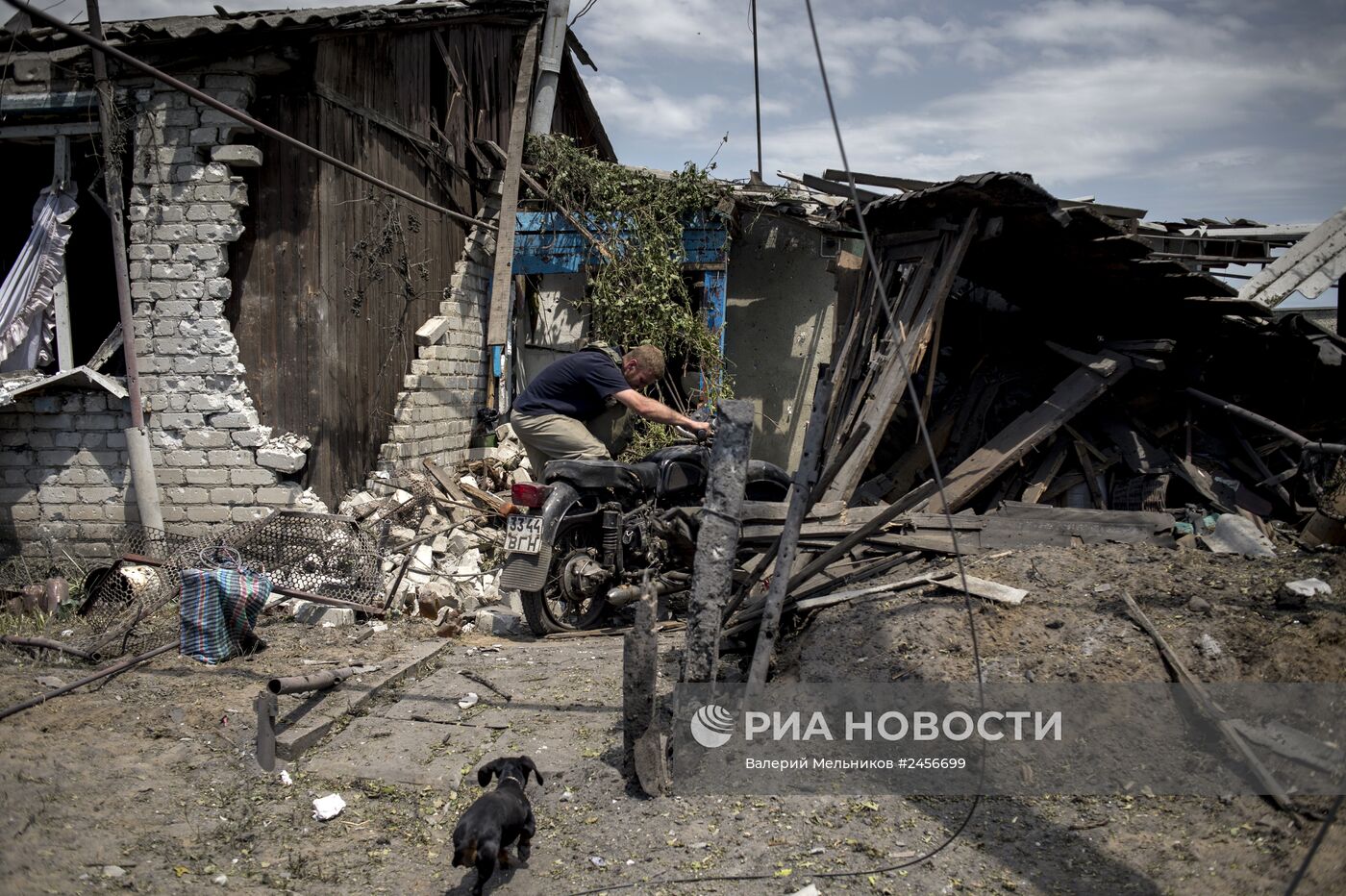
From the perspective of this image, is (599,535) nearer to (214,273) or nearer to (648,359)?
(648,359)

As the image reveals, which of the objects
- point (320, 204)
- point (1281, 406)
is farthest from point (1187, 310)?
point (320, 204)

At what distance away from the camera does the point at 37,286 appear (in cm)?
716

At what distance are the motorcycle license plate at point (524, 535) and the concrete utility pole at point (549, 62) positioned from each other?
21.9 feet

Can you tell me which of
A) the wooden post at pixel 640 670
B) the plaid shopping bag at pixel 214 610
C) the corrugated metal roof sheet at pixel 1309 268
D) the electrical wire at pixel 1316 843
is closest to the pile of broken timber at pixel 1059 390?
the corrugated metal roof sheet at pixel 1309 268

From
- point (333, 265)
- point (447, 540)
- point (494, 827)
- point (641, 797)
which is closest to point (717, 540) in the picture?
point (641, 797)

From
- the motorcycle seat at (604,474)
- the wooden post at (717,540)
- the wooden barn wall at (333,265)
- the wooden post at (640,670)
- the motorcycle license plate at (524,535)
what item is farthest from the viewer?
the wooden barn wall at (333,265)

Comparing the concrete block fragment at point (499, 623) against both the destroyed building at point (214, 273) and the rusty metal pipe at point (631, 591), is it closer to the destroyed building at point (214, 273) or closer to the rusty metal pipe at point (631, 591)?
the rusty metal pipe at point (631, 591)

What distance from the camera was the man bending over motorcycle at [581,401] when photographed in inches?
230

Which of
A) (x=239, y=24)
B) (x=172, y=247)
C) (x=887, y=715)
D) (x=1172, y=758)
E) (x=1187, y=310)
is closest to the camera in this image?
(x=1172, y=758)

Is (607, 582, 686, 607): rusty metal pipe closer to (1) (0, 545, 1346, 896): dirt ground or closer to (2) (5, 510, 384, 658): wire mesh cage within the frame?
(1) (0, 545, 1346, 896): dirt ground

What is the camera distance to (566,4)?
10.3 meters

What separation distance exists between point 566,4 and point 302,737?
A: 30.6 ft

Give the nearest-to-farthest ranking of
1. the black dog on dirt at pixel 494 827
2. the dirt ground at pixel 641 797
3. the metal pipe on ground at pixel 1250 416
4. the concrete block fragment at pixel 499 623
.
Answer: the black dog on dirt at pixel 494 827 → the dirt ground at pixel 641 797 → the metal pipe on ground at pixel 1250 416 → the concrete block fragment at pixel 499 623

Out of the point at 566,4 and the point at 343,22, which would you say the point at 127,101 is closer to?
the point at 343,22
